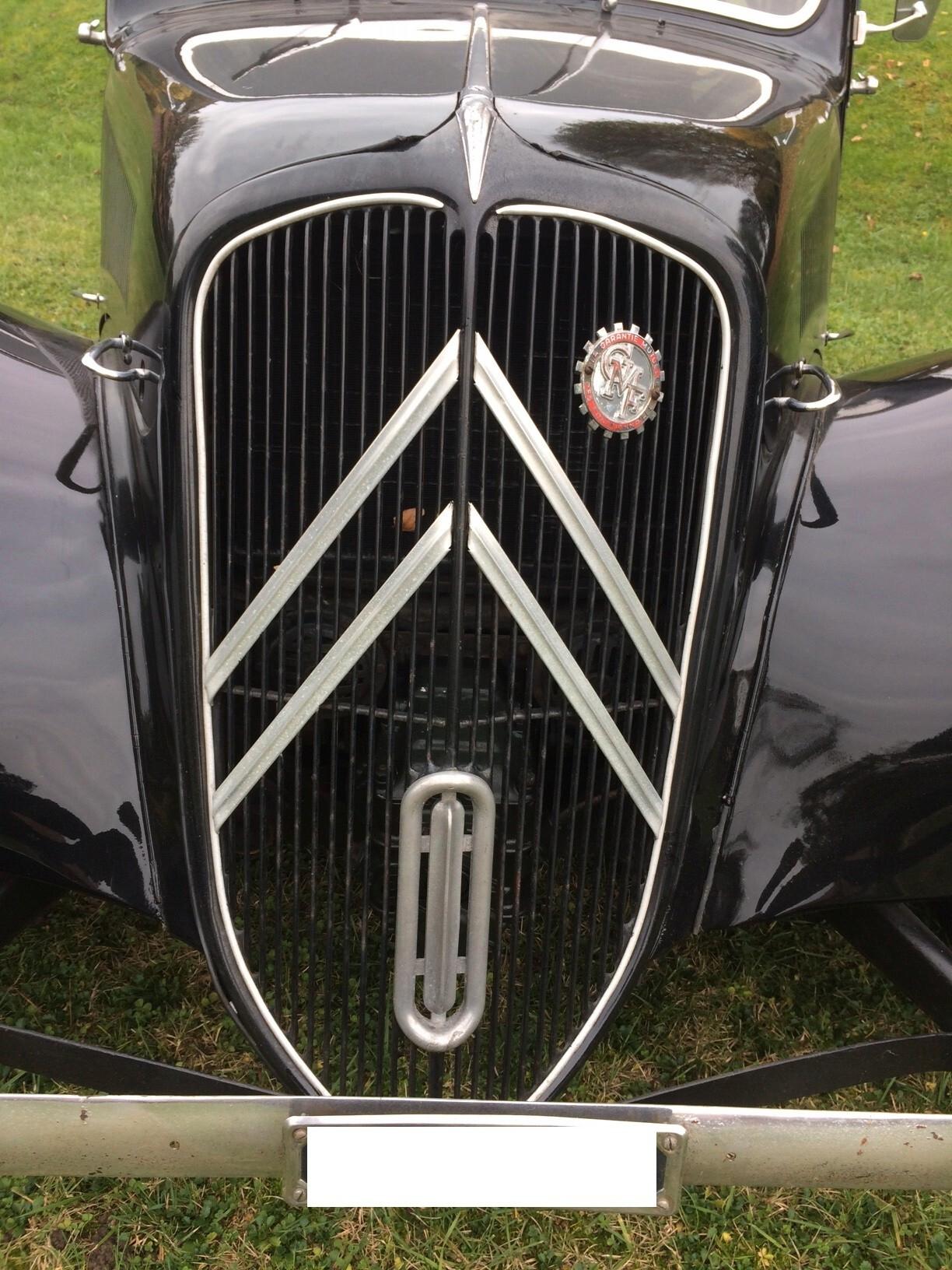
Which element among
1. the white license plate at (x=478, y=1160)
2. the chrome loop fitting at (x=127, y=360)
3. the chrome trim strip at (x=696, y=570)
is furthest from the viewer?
the chrome loop fitting at (x=127, y=360)

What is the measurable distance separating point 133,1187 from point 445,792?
1.12 m

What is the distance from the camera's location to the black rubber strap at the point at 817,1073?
2.11 meters

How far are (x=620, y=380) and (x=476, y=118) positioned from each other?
1.42ft

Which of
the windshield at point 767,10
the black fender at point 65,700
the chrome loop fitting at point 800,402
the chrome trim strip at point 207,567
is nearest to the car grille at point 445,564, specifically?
the chrome trim strip at point 207,567

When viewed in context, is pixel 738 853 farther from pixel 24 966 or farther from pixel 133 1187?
pixel 24 966

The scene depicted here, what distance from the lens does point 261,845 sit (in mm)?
2049

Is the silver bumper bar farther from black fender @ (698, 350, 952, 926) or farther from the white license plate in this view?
black fender @ (698, 350, 952, 926)

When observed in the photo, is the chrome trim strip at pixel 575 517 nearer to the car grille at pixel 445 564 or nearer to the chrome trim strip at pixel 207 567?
the car grille at pixel 445 564

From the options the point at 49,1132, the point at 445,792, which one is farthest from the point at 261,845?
the point at 49,1132

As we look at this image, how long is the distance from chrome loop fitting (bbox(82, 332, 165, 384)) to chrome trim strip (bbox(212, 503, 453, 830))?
539 millimetres

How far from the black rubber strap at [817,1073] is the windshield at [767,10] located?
2.20 metres

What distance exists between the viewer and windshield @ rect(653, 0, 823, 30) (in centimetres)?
286

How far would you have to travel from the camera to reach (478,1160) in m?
1.76

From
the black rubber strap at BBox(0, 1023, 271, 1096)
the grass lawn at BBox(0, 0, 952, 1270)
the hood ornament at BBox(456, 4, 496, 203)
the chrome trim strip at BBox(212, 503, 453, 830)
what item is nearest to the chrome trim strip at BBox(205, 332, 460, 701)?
the chrome trim strip at BBox(212, 503, 453, 830)
